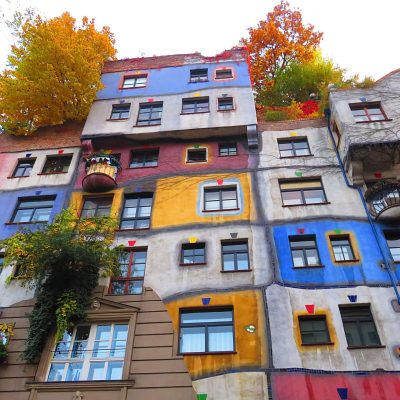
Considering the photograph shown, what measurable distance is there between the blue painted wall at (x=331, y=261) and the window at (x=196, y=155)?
5.33 meters

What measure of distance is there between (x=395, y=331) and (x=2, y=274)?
1285 centimetres

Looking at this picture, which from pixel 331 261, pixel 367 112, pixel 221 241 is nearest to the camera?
pixel 331 261

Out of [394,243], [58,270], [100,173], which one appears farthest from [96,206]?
[394,243]

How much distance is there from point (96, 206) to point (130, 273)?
155 inches

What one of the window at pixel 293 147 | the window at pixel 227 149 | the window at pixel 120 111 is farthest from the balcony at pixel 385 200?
the window at pixel 120 111

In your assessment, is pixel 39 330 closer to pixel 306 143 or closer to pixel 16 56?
pixel 306 143

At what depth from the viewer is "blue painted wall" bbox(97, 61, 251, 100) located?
21.5m

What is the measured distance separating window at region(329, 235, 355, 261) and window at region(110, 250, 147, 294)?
658 centimetres

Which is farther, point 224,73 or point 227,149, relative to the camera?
point 224,73

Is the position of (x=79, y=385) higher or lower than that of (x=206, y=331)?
lower

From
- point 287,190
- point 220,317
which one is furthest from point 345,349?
point 287,190

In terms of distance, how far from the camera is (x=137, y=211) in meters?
16.7

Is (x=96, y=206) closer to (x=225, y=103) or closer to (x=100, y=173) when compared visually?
(x=100, y=173)

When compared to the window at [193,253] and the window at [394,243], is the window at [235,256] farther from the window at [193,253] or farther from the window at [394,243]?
the window at [394,243]
